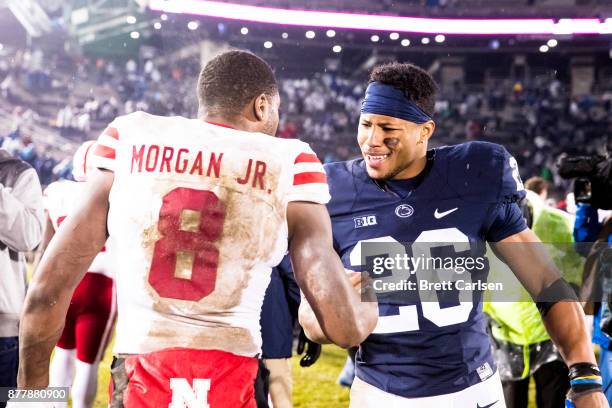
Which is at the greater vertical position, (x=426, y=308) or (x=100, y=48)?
(x=100, y=48)

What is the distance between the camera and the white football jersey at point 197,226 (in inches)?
69.0

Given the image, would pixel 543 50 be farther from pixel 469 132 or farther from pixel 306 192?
pixel 306 192

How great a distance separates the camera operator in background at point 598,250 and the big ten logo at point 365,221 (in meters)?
1.63

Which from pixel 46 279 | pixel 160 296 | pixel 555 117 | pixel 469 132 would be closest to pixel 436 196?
pixel 160 296

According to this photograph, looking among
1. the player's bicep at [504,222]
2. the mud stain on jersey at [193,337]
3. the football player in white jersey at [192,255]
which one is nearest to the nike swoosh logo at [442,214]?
the player's bicep at [504,222]

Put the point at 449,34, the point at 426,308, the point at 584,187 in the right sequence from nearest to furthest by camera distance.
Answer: the point at 426,308 < the point at 584,187 < the point at 449,34

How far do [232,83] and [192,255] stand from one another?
0.52 m

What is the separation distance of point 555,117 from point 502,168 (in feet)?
76.5

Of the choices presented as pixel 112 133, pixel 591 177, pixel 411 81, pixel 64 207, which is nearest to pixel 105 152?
pixel 112 133

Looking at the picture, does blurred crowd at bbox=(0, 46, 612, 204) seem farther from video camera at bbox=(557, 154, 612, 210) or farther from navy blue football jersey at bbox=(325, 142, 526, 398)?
navy blue football jersey at bbox=(325, 142, 526, 398)

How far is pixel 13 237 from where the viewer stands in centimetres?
300

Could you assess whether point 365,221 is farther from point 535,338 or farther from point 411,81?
point 535,338

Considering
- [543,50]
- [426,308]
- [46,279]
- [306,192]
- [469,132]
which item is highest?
[543,50]

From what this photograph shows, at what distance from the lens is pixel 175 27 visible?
28.3 m
